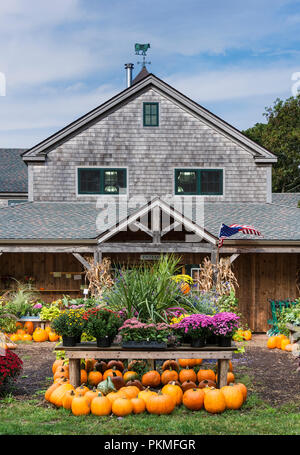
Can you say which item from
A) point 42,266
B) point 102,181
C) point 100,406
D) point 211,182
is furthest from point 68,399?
point 211,182

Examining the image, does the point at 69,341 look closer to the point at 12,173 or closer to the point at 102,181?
the point at 102,181

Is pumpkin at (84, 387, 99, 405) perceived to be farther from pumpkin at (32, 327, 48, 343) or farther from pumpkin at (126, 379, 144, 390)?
pumpkin at (32, 327, 48, 343)

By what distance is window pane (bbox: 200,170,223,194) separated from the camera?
1817 centimetres

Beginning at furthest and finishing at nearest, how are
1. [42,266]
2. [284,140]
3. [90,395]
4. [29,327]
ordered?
[284,140] < [42,266] < [29,327] < [90,395]

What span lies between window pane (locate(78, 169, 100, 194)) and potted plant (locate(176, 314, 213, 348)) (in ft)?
37.7

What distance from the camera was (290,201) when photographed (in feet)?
81.7

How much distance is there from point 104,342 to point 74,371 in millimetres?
654

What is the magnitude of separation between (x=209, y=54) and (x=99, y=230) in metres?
15.0

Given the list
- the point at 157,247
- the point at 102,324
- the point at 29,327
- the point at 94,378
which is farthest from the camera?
the point at 157,247

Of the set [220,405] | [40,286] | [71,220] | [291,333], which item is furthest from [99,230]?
[220,405]

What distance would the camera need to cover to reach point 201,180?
1817 cm

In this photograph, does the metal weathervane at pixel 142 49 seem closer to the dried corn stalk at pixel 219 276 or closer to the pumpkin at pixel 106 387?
the dried corn stalk at pixel 219 276
